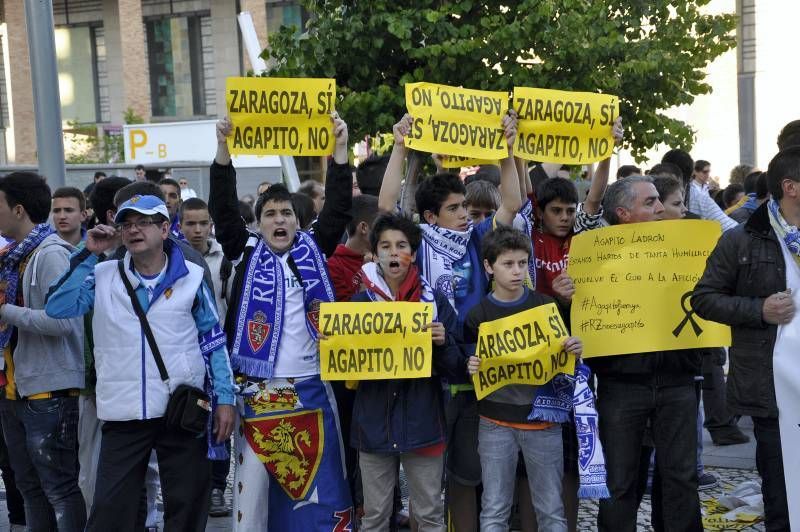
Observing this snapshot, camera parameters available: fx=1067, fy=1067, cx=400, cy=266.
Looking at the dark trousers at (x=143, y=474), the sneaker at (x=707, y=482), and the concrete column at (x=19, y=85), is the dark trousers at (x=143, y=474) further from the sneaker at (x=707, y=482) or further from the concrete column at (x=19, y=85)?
the concrete column at (x=19, y=85)

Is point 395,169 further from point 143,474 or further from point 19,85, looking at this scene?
point 19,85

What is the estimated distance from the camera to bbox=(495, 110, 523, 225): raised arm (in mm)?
5457

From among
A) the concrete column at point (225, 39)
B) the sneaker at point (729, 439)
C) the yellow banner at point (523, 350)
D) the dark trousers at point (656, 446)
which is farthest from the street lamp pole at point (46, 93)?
the concrete column at point (225, 39)

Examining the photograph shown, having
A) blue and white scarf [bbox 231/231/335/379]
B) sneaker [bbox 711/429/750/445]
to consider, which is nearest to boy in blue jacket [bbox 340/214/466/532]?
blue and white scarf [bbox 231/231/335/379]

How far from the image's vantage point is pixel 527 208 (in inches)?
222

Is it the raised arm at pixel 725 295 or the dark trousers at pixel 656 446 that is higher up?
the raised arm at pixel 725 295

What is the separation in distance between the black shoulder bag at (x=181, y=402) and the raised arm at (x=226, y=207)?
2.13 ft

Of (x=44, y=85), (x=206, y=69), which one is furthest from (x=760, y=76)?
(x=44, y=85)

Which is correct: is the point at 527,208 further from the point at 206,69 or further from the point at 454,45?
the point at 206,69

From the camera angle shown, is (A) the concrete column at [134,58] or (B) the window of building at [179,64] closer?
(A) the concrete column at [134,58]

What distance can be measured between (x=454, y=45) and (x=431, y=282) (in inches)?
190

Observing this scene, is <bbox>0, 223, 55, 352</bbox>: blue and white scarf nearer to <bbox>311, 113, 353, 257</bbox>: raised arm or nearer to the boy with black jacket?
<bbox>311, 113, 353, 257</bbox>: raised arm

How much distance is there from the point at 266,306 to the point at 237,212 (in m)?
0.57

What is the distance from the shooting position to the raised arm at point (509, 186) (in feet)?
17.9
